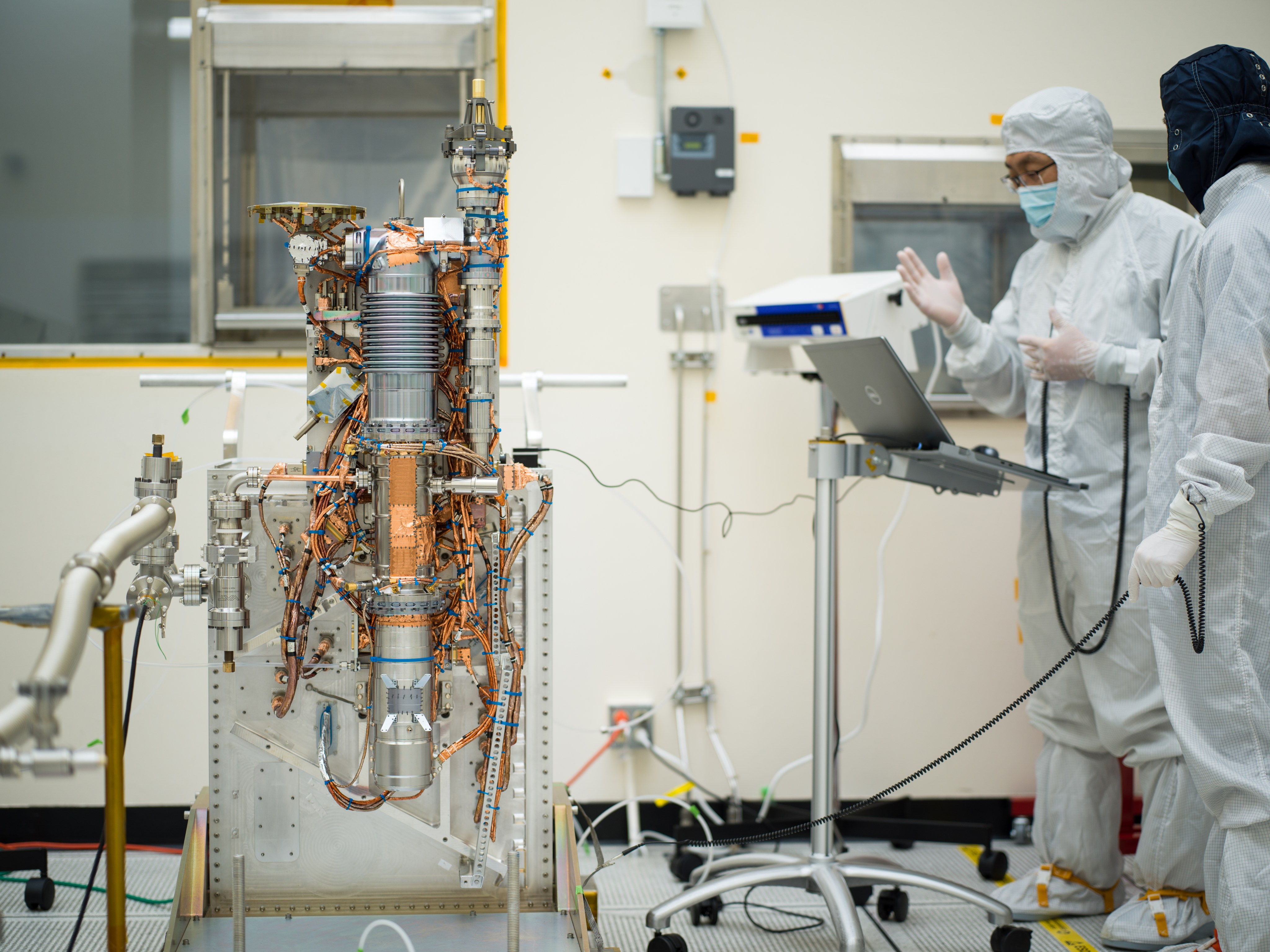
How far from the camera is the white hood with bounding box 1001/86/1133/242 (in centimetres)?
207

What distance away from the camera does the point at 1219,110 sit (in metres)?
1.75

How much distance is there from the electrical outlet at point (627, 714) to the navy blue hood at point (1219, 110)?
1746mm

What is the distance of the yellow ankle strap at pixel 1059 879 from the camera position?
2.20 m

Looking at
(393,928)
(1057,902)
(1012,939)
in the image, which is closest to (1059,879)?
(1057,902)

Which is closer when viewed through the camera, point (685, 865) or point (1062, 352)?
point (1062, 352)

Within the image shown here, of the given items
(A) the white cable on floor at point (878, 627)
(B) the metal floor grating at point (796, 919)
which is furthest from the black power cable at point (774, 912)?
(A) the white cable on floor at point (878, 627)

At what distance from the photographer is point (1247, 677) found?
5.56 ft

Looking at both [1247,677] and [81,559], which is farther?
[1247,677]

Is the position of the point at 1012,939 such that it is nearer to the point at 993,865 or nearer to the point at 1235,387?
the point at 993,865

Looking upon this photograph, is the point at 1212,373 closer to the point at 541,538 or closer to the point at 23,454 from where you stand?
the point at 541,538

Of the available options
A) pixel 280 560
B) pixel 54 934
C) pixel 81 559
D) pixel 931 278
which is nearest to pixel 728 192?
pixel 931 278

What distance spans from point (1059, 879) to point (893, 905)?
1.25 ft

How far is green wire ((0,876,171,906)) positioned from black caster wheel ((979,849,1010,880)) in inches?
75.5

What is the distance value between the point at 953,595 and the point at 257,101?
7.41 feet
